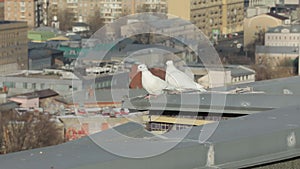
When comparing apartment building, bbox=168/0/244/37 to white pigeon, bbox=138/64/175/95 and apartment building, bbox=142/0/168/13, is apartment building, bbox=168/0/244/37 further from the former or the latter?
white pigeon, bbox=138/64/175/95

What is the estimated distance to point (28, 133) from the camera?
26.8 ft

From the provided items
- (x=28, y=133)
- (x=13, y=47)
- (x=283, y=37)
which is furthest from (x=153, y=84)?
(x=283, y=37)

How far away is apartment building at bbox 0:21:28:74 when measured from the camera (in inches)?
615

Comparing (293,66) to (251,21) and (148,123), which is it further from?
(148,123)

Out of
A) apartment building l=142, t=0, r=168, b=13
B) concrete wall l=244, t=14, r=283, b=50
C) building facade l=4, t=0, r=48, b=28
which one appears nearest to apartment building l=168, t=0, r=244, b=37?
apartment building l=142, t=0, r=168, b=13

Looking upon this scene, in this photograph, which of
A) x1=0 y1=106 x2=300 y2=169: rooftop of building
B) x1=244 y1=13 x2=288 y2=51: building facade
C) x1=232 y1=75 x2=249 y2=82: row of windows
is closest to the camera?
x1=0 y1=106 x2=300 y2=169: rooftop of building

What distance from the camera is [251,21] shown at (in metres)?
18.6

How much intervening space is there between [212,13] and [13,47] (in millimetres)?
5216

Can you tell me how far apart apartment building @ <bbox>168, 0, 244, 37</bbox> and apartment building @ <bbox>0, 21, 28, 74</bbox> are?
3067mm

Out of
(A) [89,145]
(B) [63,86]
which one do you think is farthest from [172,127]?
(B) [63,86]

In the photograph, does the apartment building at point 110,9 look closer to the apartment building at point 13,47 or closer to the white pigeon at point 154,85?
the apartment building at point 13,47

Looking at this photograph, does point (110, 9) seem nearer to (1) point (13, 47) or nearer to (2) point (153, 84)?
(1) point (13, 47)

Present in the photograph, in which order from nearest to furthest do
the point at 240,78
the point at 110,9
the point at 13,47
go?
the point at 240,78 → the point at 13,47 → the point at 110,9

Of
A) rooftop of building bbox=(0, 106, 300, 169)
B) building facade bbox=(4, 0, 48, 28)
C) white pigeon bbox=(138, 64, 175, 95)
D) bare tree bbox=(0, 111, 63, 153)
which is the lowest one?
bare tree bbox=(0, 111, 63, 153)
